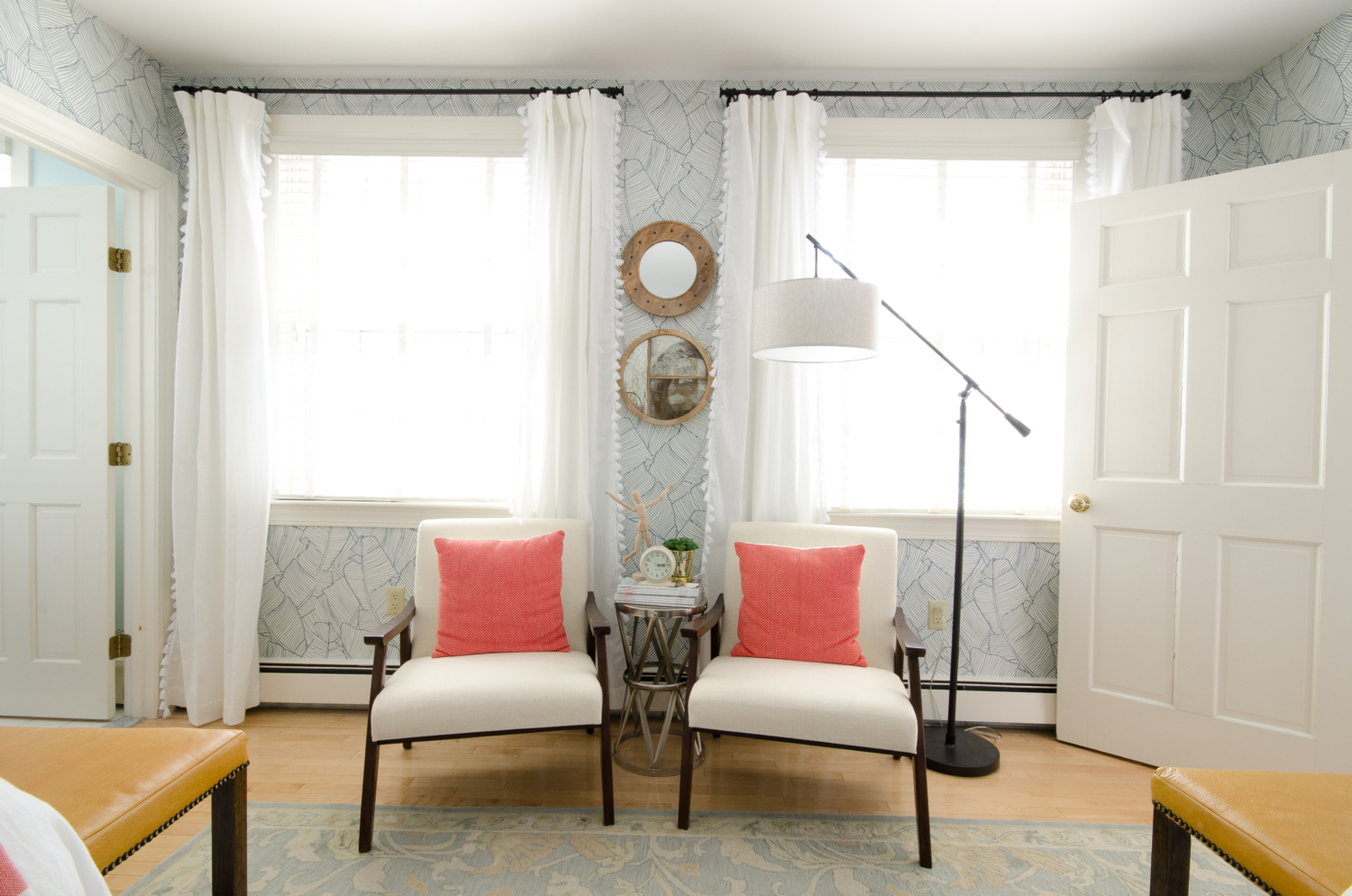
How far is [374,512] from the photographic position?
2.81 m

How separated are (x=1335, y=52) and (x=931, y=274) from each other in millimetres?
1504

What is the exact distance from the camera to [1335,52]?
2.35 m

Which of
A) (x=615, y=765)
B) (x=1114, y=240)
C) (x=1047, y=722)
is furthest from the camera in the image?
(x=1047, y=722)

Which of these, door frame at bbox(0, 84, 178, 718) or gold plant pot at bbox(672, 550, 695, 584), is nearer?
gold plant pot at bbox(672, 550, 695, 584)

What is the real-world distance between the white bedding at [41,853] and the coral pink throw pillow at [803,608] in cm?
172

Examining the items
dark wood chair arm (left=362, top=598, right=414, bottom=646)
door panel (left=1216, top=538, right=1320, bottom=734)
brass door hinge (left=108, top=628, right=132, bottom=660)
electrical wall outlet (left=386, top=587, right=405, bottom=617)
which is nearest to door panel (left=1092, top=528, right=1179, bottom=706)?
door panel (left=1216, top=538, right=1320, bottom=734)

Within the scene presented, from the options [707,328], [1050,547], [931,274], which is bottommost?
[1050,547]

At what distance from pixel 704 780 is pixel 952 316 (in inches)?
80.8

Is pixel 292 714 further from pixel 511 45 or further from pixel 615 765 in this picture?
pixel 511 45

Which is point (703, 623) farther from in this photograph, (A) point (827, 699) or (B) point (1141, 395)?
(B) point (1141, 395)

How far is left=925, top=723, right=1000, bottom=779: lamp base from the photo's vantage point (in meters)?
2.32

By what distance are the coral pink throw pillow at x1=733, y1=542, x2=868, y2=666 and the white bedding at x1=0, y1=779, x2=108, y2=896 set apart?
1.72 metres

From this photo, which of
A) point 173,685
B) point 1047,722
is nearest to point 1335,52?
point 1047,722

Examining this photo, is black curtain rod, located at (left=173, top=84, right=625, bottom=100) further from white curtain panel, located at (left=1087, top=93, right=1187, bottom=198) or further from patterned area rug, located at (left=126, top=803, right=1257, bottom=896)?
patterned area rug, located at (left=126, top=803, right=1257, bottom=896)
